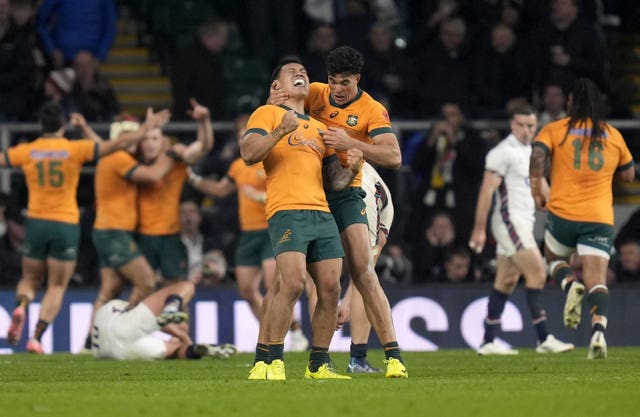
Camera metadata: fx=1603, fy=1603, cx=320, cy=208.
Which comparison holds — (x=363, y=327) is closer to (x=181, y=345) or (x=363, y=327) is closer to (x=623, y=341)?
(x=181, y=345)

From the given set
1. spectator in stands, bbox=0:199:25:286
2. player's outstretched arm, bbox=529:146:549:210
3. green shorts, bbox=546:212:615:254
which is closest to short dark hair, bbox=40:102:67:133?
spectator in stands, bbox=0:199:25:286

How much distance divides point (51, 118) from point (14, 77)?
150 inches

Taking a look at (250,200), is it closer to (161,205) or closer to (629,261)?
(161,205)

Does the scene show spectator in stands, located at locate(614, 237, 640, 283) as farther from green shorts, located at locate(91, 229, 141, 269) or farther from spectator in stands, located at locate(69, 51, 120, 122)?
spectator in stands, located at locate(69, 51, 120, 122)

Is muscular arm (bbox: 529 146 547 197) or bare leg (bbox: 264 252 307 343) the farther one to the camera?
muscular arm (bbox: 529 146 547 197)

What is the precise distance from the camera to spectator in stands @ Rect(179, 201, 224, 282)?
775 inches

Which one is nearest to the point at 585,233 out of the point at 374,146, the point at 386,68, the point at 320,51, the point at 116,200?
the point at 374,146

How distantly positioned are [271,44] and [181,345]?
8017 mm

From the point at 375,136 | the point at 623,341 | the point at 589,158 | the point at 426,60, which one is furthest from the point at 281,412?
the point at 426,60

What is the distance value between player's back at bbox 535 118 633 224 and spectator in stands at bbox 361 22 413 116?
680cm

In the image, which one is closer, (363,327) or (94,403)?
(94,403)

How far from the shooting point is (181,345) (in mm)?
16031

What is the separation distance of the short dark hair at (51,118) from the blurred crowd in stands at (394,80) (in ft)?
8.08

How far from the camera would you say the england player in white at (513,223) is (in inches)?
643
